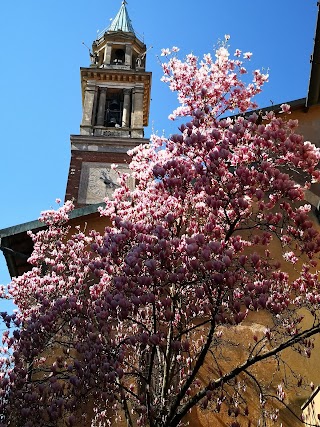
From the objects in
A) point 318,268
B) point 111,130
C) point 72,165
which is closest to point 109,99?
point 111,130

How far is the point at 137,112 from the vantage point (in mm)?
28516

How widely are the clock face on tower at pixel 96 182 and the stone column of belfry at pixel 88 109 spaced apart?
8.72ft

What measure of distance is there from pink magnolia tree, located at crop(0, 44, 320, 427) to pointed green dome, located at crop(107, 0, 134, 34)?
91.2 feet

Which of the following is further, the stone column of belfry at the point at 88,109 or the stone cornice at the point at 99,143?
the stone column of belfry at the point at 88,109

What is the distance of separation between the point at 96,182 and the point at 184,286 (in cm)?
1885

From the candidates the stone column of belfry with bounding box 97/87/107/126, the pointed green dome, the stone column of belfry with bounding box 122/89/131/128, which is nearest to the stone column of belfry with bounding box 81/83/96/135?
the stone column of belfry with bounding box 97/87/107/126

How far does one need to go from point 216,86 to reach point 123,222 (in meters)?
3.50

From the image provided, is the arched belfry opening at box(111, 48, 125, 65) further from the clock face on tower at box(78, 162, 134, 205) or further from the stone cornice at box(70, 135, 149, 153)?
the clock face on tower at box(78, 162, 134, 205)

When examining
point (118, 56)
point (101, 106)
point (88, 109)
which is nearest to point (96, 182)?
point (88, 109)

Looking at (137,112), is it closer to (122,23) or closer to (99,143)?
(99,143)

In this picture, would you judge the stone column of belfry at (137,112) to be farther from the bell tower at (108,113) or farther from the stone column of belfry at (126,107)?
the stone column of belfry at (126,107)

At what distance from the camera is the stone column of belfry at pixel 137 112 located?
27.6 metres

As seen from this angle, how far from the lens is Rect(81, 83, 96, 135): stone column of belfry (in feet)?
90.7

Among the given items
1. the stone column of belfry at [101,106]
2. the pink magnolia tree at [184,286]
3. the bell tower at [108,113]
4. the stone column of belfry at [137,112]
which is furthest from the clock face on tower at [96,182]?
the pink magnolia tree at [184,286]
